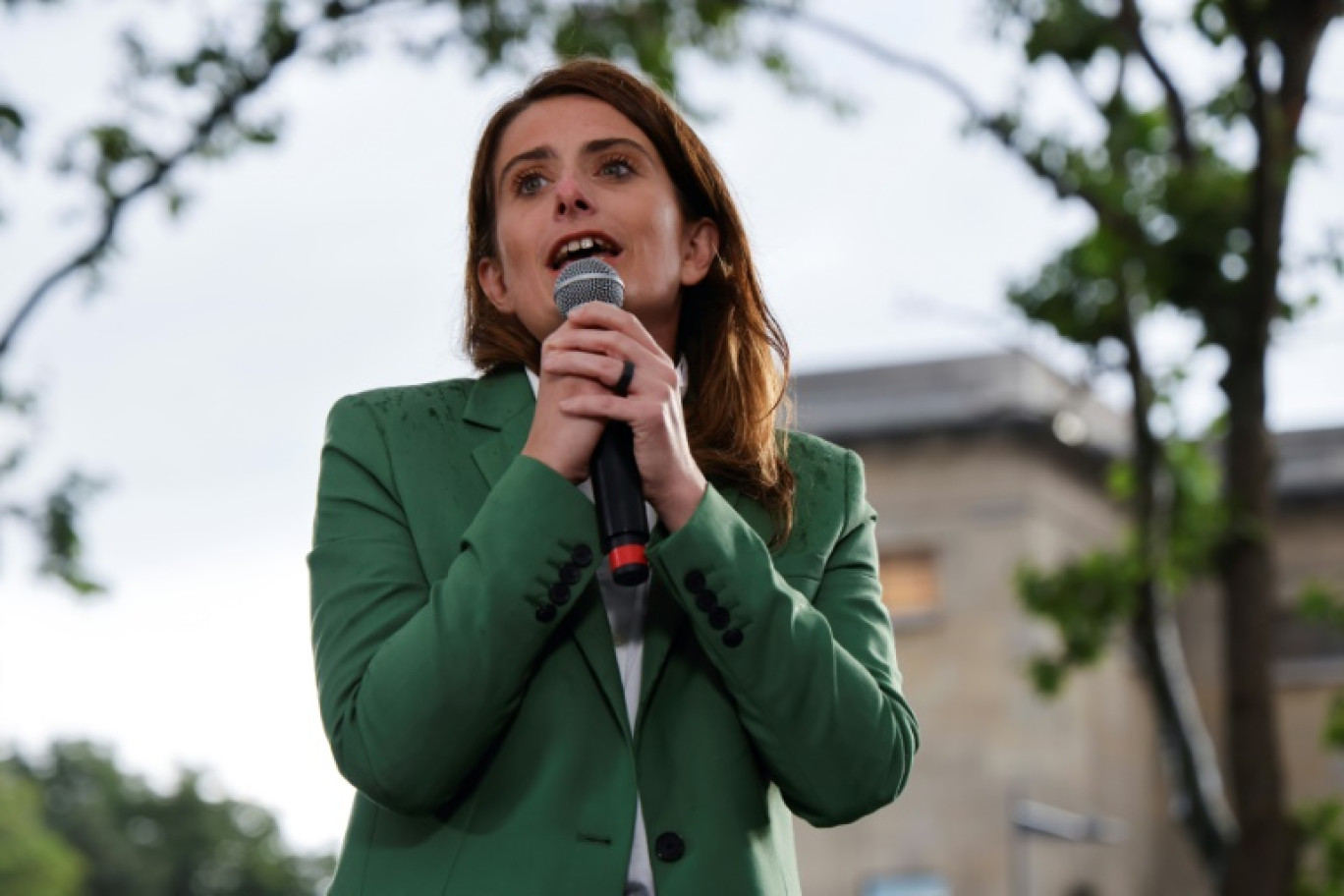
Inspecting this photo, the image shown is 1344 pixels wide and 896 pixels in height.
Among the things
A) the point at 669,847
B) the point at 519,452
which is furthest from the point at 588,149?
the point at 669,847

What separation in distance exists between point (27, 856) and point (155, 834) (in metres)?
→ 12.3

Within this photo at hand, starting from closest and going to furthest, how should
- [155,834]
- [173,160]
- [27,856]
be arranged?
[173,160]
[27,856]
[155,834]

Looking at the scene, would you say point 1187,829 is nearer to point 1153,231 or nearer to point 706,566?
point 1153,231

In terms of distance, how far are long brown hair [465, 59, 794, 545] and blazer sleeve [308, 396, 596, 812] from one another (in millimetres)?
340

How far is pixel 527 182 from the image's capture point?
2.85 m

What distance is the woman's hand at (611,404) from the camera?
2.47 metres

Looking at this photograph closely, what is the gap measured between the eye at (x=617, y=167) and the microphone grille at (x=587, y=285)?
20 cm

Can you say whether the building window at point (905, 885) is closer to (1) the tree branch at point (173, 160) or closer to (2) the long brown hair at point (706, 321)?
(1) the tree branch at point (173, 160)

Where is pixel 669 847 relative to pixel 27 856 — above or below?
below

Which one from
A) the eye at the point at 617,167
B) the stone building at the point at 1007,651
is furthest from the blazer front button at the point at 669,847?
the stone building at the point at 1007,651

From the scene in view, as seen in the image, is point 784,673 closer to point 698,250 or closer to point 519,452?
point 519,452

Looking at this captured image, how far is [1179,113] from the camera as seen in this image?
12594mm

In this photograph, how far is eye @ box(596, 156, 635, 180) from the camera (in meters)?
2.84

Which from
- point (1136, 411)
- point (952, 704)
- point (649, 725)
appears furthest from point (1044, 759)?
point (649, 725)
